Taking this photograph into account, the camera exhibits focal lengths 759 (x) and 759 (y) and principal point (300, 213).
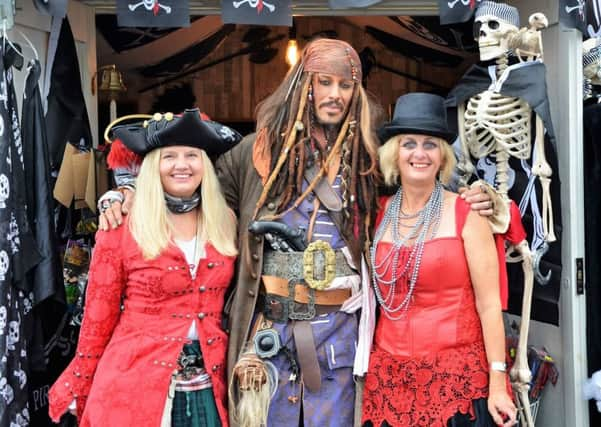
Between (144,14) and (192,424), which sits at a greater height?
(144,14)

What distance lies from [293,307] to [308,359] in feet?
0.72

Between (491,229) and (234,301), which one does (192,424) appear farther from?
(491,229)

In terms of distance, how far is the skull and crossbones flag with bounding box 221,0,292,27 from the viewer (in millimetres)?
3535

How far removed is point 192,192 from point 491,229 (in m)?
1.17

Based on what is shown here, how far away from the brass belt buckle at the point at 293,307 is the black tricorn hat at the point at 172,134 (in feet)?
2.14

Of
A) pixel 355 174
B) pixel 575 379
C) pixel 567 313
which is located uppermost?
pixel 355 174

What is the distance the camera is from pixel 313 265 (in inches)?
119

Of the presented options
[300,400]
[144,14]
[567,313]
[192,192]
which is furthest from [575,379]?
[144,14]

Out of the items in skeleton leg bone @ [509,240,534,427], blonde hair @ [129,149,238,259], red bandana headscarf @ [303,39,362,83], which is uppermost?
red bandana headscarf @ [303,39,362,83]

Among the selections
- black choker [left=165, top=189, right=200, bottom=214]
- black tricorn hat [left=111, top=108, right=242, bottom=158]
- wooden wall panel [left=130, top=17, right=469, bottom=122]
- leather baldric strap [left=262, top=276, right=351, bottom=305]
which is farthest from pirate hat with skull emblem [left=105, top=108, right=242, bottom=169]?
wooden wall panel [left=130, top=17, right=469, bottom=122]

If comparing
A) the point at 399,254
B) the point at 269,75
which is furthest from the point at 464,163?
the point at 269,75

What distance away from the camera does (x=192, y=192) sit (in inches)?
118

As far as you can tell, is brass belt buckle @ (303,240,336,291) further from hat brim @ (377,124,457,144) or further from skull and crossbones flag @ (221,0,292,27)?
skull and crossbones flag @ (221,0,292,27)

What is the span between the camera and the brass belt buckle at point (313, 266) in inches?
119
